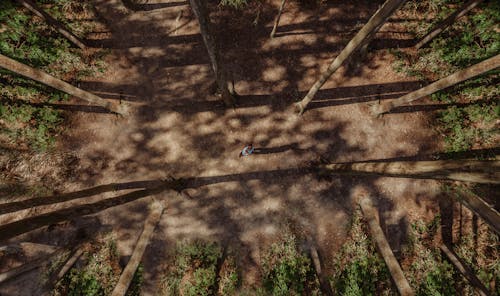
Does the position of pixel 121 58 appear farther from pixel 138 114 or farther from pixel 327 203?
pixel 327 203

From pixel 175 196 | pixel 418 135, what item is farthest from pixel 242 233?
pixel 418 135

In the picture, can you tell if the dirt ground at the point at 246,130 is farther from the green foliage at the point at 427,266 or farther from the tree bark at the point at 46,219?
the tree bark at the point at 46,219

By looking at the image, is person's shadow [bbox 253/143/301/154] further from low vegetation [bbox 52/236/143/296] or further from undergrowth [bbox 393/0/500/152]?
low vegetation [bbox 52/236/143/296]

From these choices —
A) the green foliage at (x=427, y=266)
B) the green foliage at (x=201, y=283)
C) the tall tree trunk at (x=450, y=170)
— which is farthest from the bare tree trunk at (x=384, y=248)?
the green foliage at (x=201, y=283)

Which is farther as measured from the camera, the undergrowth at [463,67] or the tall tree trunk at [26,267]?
the undergrowth at [463,67]

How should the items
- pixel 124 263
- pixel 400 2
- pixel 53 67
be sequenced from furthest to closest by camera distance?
pixel 53 67
pixel 124 263
pixel 400 2

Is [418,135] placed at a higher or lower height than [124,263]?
higher
